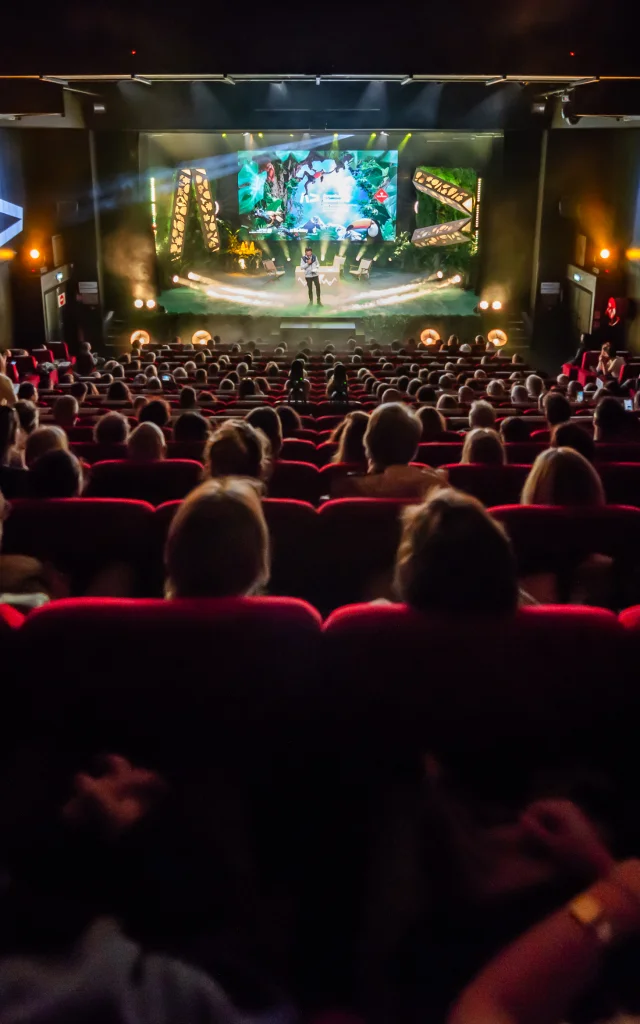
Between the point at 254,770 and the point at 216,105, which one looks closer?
the point at 254,770

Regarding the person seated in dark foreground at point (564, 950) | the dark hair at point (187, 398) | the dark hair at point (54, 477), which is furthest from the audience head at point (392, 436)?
the dark hair at point (187, 398)

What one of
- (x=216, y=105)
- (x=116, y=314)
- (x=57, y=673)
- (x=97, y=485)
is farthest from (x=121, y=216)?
(x=57, y=673)

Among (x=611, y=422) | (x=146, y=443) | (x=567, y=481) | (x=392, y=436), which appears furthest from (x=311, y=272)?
(x=567, y=481)

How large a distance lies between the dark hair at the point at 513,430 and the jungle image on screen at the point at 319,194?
16.5 metres

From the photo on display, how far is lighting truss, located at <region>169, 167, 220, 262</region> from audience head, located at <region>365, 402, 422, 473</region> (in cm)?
1876

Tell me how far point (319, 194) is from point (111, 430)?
17.2 m

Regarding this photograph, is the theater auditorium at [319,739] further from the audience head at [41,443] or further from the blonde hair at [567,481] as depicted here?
the audience head at [41,443]

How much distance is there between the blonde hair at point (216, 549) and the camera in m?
1.87

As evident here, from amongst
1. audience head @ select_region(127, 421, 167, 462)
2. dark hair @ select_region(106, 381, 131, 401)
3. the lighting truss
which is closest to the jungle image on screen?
the lighting truss

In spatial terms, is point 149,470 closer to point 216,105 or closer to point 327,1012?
point 327,1012

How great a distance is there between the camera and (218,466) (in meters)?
3.78

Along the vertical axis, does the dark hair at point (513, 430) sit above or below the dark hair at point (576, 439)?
below

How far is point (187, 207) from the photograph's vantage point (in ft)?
69.3

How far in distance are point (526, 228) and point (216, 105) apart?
7.93 meters
